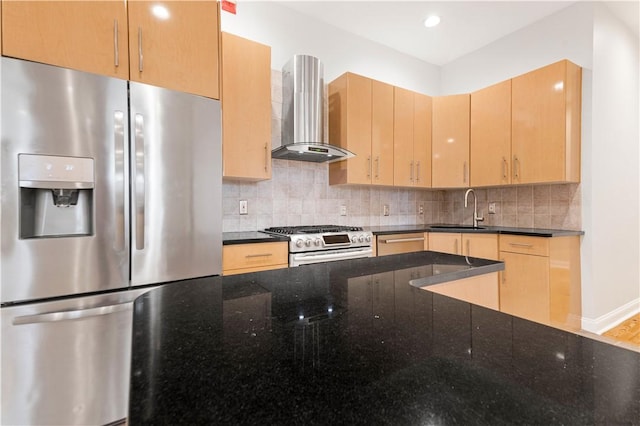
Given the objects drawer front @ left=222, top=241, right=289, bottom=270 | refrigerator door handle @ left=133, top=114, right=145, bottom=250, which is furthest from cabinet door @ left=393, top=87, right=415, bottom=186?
refrigerator door handle @ left=133, top=114, right=145, bottom=250

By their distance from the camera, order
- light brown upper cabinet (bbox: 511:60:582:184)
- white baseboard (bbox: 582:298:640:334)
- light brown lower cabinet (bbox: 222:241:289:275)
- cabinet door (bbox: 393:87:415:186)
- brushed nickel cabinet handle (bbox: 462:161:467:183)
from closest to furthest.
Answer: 1. light brown lower cabinet (bbox: 222:241:289:275)
2. light brown upper cabinet (bbox: 511:60:582:184)
3. white baseboard (bbox: 582:298:640:334)
4. cabinet door (bbox: 393:87:415:186)
5. brushed nickel cabinet handle (bbox: 462:161:467:183)

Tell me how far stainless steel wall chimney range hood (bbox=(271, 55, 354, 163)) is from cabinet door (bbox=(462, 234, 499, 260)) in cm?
141

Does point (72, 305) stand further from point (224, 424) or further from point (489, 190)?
point (489, 190)

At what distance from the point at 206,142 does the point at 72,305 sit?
1.06 metres

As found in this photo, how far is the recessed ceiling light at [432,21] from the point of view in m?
2.96

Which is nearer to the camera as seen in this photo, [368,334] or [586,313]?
[368,334]

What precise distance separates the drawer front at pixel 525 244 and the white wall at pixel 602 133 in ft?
1.85

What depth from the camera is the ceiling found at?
279 cm

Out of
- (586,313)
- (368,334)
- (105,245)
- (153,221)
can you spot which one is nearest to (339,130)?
(153,221)

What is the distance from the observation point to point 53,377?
137 centimetres

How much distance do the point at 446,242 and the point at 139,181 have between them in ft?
8.76

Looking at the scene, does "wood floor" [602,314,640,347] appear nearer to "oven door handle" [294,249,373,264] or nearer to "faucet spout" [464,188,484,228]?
"faucet spout" [464,188,484,228]

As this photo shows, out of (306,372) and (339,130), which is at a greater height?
(339,130)

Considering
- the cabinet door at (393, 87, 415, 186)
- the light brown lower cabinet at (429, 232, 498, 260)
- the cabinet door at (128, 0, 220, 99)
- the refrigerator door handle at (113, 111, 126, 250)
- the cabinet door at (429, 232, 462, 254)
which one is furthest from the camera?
the cabinet door at (393, 87, 415, 186)
